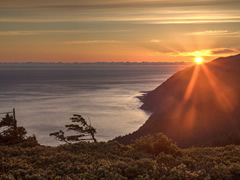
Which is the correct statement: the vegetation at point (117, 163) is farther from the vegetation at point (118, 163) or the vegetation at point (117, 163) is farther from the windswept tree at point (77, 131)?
the windswept tree at point (77, 131)

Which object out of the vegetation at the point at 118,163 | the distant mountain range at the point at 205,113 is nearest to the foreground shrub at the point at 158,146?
the vegetation at the point at 118,163

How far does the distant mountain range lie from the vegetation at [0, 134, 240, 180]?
3337 cm

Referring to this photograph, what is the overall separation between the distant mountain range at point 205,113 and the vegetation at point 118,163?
109 feet

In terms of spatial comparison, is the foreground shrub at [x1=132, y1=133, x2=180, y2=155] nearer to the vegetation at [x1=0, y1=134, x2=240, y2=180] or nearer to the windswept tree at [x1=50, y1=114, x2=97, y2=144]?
the vegetation at [x1=0, y1=134, x2=240, y2=180]

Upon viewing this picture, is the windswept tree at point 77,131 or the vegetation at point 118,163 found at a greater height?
the vegetation at point 118,163

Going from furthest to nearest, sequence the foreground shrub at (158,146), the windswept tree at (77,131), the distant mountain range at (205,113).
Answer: the distant mountain range at (205,113), the windswept tree at (77,131), the foreground shrub at (158,146)

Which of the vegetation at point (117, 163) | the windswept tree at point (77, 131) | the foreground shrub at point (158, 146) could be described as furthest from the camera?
the windswept tree at point (77, 131)

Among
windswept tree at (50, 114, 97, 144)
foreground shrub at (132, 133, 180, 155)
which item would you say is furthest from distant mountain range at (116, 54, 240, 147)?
foreground shrub at (132, 133, 180, 155)

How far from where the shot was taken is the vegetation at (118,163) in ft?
34.3

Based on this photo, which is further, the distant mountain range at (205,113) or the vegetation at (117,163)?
the distant mountain range at (205,113)

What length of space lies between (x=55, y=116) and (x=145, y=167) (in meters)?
105

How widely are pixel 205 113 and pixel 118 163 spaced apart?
218 ft

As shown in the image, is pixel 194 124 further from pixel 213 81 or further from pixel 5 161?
pixel 5 161

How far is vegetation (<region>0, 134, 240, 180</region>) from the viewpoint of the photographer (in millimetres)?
10445
